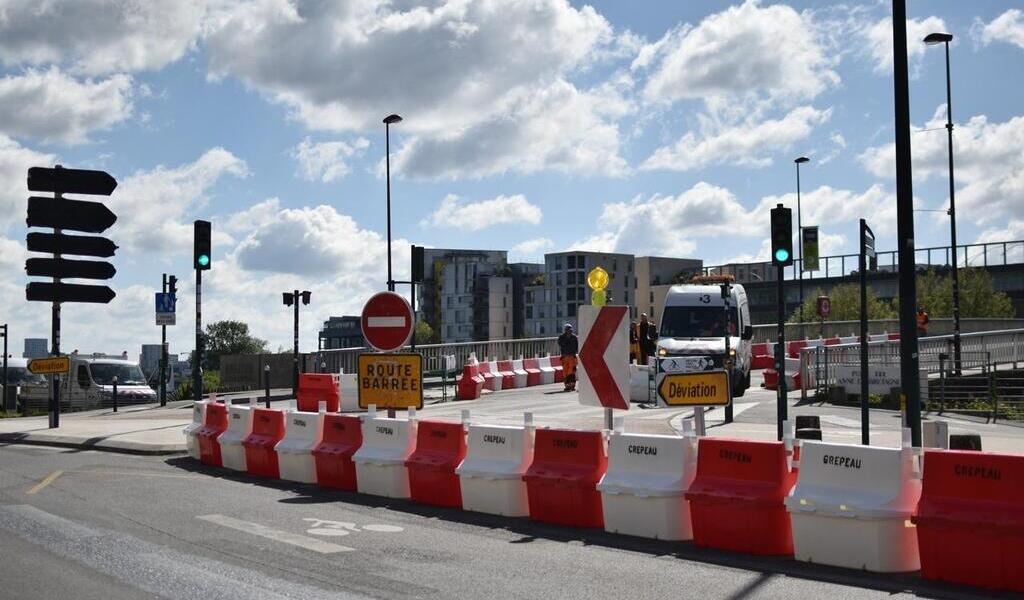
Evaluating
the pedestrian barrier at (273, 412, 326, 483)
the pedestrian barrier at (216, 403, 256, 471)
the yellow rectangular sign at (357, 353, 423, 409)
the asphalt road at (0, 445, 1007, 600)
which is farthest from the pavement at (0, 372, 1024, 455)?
the asphalt road at (0, 445, 1007, 600)

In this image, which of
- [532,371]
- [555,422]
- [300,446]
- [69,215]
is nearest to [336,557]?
[300,446]

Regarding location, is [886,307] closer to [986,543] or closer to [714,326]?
[714,326]

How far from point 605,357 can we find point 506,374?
23.8 meters

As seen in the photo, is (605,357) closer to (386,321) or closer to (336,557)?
(386,321)

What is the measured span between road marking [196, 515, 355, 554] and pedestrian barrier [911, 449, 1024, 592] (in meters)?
4.70

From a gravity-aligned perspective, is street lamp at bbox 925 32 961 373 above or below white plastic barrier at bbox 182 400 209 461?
above

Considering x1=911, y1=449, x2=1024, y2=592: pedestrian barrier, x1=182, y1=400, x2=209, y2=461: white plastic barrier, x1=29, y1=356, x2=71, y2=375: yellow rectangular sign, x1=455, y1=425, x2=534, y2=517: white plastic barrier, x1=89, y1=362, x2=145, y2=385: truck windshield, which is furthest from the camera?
x1=89, y1=362, x2=145, y2=385: truck windshield

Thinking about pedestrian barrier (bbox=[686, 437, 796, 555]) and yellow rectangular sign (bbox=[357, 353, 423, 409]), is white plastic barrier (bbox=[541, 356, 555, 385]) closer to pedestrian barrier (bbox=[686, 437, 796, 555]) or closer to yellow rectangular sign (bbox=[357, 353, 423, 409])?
yellow rectangular sign (bbox=[357, 353, 423, 409])

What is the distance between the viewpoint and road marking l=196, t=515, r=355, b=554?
9.38m

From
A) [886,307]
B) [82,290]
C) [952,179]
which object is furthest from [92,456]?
[886,307]

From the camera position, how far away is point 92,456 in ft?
57.9

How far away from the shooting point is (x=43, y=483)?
45.2ft

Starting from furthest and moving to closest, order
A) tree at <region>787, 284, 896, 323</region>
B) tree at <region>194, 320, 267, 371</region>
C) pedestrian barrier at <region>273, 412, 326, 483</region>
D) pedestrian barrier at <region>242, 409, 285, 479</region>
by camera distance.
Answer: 1. tree at <region>194, 320, 267, 371</region>
2. tree at <region>787, 284, 896, 323</region>
3. pedestrian barrier at <region>242, 409, 285, 479</region>
4. pedestrian barrier at <region>273, 412, 326, 483</region>

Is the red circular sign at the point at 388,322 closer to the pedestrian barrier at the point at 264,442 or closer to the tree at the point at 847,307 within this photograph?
the pedestrian barrier at the point at 264,442
